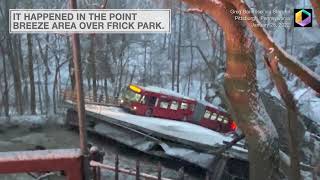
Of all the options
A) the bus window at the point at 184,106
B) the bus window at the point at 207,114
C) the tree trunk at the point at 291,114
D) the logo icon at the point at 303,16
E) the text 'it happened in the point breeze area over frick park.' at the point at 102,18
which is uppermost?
the text 'it happened in the point breeze area over frick park.' at the point at 102,18

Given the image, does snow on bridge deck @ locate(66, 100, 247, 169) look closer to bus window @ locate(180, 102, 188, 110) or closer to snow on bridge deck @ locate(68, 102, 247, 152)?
snow on bridge deck @ locate(68, 102, 247, 152)

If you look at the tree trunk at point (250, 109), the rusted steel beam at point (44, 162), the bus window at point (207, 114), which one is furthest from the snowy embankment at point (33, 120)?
the rusted steel beam at point (44, 162)

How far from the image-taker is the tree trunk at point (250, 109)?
29.3ft

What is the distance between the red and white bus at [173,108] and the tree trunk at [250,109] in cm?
1526

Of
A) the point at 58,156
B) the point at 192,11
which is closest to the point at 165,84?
the point at 192,11

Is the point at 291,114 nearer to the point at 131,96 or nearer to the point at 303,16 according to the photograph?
the point at 303,16

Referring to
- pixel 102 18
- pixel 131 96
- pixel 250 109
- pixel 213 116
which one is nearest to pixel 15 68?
pixel 131 96

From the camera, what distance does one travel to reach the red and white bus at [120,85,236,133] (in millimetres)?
24578

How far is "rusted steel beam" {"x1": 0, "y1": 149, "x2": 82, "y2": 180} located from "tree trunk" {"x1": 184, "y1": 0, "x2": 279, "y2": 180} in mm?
6961

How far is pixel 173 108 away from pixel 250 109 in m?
15.8

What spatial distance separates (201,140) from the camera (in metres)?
18.8

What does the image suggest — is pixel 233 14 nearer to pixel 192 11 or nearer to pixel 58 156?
pixel 192 11

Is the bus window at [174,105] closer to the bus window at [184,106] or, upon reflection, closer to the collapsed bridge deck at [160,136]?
the bus window at [184,106]

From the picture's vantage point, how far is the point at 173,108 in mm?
24906
